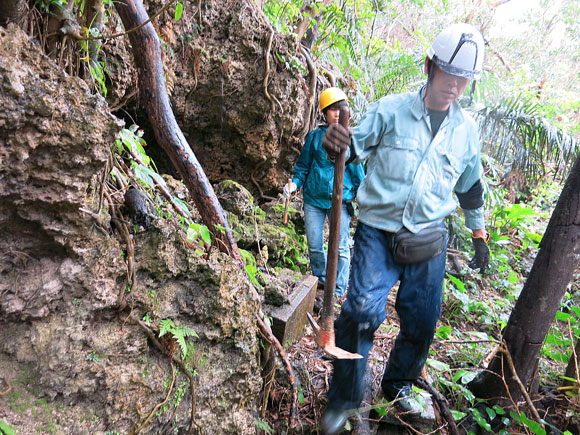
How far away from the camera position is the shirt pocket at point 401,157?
6.46ft

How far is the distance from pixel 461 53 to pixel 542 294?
1.54 metres

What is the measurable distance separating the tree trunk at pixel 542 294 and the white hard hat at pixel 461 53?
0.91 m

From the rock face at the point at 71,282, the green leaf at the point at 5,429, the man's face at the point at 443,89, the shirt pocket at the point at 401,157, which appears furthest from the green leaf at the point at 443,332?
the green leaf at the point at 5,429

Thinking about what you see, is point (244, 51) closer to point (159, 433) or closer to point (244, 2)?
point (244, 2)

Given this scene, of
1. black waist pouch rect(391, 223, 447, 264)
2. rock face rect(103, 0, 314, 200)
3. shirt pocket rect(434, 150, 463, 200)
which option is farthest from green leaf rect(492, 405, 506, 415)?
rock face rect(103, 0, 314, 200)

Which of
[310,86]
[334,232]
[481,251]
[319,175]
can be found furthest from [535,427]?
[310,86]

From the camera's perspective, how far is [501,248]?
245 inches

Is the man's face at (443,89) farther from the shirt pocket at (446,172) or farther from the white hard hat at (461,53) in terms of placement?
the shirt pocket at (446,172)

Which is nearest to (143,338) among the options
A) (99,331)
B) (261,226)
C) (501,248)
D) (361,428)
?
(99,331)

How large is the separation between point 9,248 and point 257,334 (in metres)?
1.22

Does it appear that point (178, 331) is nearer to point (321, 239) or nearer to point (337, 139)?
point (337, 139)

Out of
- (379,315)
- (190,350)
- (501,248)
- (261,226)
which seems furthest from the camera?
(501,248)

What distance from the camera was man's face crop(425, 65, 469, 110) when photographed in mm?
1945

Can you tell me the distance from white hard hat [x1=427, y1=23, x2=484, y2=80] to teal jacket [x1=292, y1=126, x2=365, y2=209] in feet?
5.11
